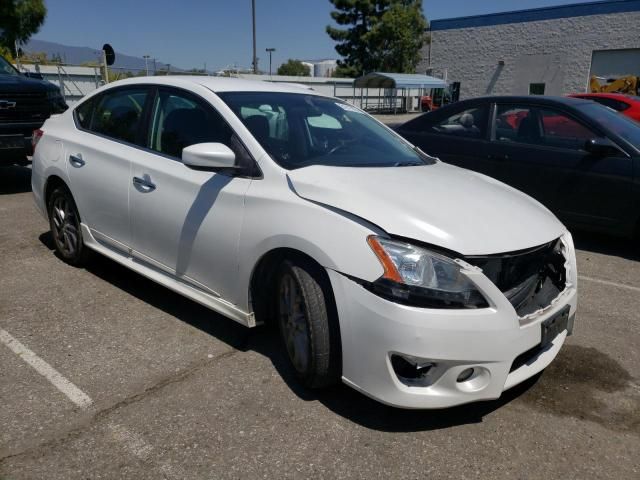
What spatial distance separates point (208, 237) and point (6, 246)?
3149 mm

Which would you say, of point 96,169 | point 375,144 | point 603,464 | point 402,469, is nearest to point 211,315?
point 96,169

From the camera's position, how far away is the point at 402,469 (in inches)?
90.7

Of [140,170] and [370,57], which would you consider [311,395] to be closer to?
[140,170]

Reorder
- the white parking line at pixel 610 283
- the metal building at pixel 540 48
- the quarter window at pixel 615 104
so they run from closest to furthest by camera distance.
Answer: the white parking line at pixel 610 283
the quarter window at pixel 615 104
the metal building at pixel 540 48

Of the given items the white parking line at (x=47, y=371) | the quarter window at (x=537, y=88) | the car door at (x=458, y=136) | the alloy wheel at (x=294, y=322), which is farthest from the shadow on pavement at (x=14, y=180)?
the quarter window at (x=537, y=88)

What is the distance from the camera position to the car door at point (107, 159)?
375 cm

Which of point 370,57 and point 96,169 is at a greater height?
point 370,57

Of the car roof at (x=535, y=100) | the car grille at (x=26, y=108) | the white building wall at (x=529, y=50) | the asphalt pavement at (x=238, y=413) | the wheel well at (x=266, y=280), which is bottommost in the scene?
the asphalt pavement at (x=238, y=413)

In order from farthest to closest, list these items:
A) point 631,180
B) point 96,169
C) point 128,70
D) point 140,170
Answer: point 128,70
point 631,180
point 96,169
point 140,170

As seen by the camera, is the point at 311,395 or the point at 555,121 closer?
the point at 311,395

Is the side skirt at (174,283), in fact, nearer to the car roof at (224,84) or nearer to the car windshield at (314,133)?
the car windshield at (314,133)

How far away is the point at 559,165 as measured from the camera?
17.8ft

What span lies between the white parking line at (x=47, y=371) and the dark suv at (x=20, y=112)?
4.42m

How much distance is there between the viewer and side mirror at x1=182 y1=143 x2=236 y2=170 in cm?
290
